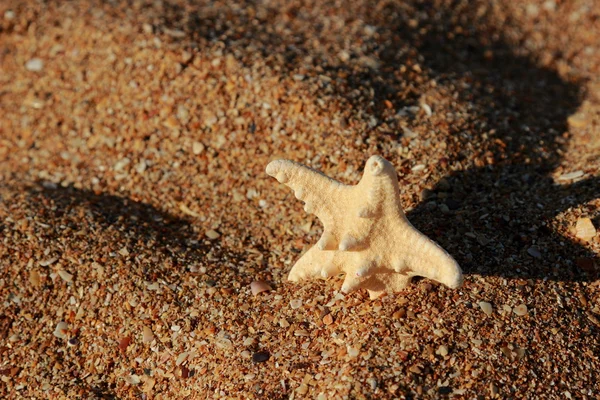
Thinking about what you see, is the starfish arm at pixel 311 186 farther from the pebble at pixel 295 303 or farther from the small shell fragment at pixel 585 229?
the small shell fragment at pixel 585 229

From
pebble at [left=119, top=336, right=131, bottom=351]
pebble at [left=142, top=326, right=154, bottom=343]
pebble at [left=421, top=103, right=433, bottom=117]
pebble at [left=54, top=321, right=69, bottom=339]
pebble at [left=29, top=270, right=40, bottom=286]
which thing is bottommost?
pebble at [left=54, top=321, right=69, bottom=339]

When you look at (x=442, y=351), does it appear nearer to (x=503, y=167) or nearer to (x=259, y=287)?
(x=259, y=287)

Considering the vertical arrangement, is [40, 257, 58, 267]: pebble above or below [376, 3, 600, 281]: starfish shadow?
below

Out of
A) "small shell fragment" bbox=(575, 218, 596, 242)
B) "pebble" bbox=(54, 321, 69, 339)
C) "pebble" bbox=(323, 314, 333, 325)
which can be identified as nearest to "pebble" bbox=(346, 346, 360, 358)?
"pebble" bbox=(323, 314, 333, 325)

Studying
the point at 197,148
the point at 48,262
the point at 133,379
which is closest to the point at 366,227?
the point at 133,379

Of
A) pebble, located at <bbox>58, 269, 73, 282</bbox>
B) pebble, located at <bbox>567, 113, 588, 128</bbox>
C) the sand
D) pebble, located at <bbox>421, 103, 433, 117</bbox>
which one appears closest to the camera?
the sand

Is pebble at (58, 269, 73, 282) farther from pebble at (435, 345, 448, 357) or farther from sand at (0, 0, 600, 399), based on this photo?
pebble at (435, 345, 448, 357)

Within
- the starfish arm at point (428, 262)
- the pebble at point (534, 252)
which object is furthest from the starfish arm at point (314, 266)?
the pebble at point (534, 252)

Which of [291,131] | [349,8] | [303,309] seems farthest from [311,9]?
[303,309]
